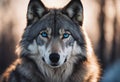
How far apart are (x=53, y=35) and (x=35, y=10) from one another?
0.78 meters

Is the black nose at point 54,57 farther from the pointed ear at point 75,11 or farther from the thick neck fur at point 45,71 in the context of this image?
the pointed ear at point 75,11

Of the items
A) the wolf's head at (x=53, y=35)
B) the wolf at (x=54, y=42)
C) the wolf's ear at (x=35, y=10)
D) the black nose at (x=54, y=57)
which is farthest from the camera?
the wolf's ear at (x=35, y=10)

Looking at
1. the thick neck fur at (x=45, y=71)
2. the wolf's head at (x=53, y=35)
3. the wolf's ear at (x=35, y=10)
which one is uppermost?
the wolf's ear at (x=35, y=10)

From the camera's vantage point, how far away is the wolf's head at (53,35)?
37.1ft

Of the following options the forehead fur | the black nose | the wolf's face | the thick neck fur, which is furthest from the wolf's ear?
the black nose

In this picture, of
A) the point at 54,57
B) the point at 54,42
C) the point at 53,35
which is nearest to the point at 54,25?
the point at 53,35

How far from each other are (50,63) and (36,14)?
130 centimetres

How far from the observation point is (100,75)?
12406mm

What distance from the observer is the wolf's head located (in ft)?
37.1

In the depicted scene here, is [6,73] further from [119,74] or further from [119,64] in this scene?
[119,64]

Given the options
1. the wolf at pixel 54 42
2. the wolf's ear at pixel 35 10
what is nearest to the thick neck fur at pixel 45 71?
the wolf at pixel 54 42

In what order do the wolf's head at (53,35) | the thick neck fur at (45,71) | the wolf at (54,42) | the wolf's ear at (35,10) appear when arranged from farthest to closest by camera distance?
1. the wolf's ear at (35,10)
2. the thick neck fur at (45,71)
3. the wolf at (54,42)
4. the wolf's head at (53,35)

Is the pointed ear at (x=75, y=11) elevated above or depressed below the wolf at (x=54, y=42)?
above

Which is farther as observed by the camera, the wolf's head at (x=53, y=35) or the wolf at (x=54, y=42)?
the wolf at (x=54, y=42)
